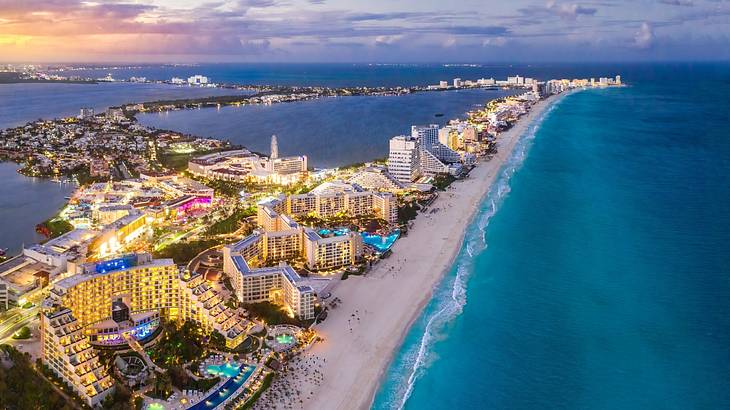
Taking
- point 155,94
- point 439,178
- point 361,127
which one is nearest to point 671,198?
point 439,178

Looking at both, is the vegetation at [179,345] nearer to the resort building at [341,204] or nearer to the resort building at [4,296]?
the resort building at [4,296]

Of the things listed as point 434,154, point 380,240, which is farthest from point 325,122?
point 380,240

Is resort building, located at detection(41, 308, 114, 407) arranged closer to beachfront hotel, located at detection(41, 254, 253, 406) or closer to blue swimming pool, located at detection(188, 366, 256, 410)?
beachfront hotel, located at detection(41, 254, 253, 406)

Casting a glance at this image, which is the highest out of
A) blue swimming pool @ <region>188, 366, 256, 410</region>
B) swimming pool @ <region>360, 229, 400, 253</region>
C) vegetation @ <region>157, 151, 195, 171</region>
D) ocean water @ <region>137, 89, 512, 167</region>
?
ocean water @ <region>137, 89, 512, 167</region>

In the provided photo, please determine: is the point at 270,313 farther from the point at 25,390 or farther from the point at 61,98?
the point at 61,98

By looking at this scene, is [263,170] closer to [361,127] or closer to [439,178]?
[439,178]

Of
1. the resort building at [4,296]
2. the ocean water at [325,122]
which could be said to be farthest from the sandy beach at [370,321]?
the ocean water at [325,122]

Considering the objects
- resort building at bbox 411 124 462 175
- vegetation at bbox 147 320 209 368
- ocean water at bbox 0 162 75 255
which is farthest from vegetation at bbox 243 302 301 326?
resort building at bbox 411 124 462 175
